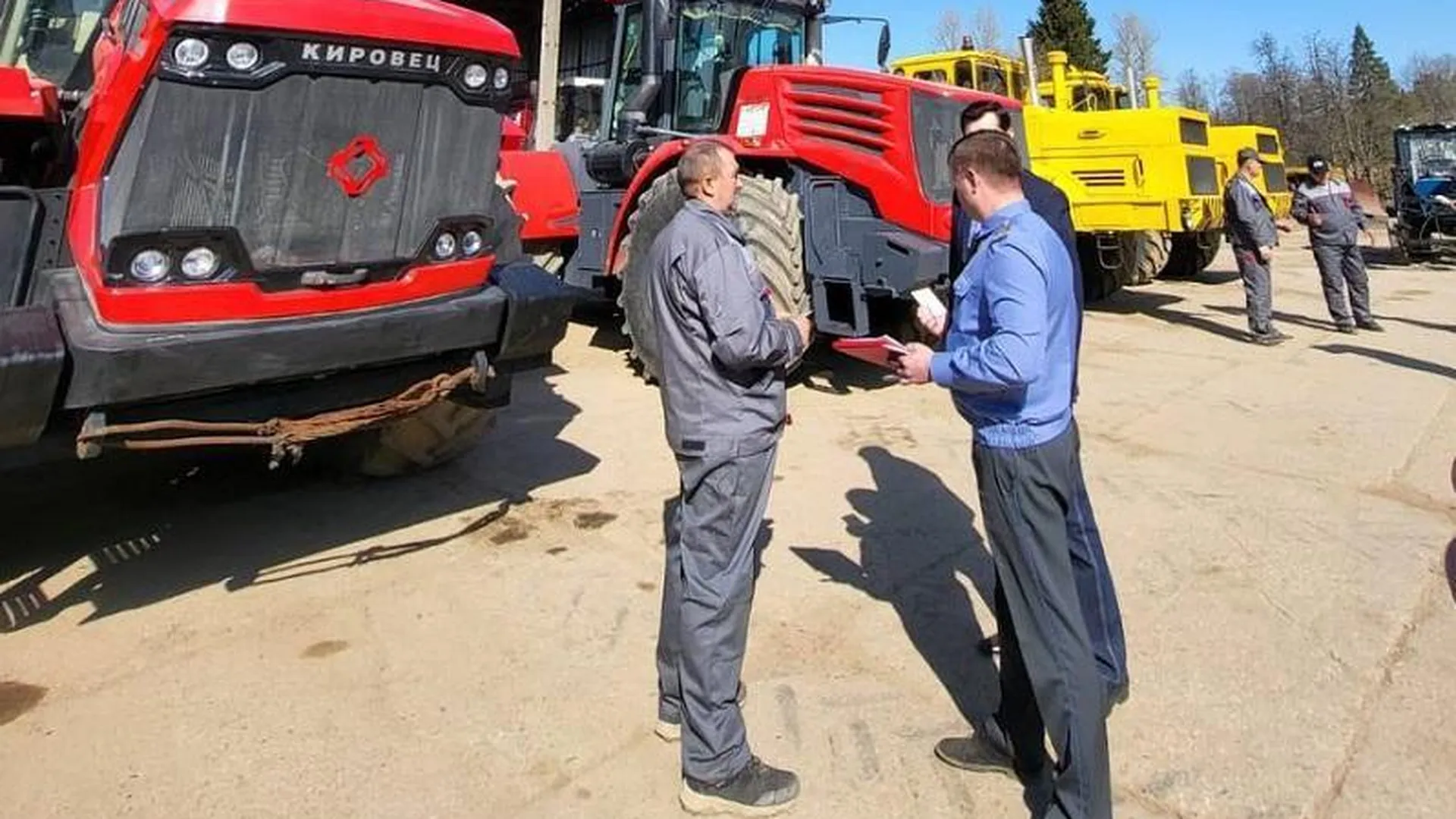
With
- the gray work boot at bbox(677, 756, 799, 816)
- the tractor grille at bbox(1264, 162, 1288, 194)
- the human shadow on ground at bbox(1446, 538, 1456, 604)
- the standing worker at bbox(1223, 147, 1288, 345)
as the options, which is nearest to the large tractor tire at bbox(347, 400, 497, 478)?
the gray work boot at bbox(677, 756, 799, 816)

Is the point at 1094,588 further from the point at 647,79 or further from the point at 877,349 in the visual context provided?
the point at 647,79

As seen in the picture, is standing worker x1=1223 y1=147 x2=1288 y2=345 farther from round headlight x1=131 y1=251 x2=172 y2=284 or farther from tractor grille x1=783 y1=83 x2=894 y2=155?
round headlight x1=131 y1=251 x2=172 y2=284

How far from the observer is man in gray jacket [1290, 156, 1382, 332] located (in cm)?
991

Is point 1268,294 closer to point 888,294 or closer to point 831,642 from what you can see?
point 888,294

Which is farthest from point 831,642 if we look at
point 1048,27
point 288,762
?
point 1048,27

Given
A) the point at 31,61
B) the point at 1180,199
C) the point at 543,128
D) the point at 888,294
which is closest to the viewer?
the point at 31,61

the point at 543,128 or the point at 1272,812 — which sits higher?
the point at 543,128

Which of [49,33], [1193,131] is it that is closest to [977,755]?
[49,33]

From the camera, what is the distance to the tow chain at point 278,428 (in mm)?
3158

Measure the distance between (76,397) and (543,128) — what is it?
21.1ft

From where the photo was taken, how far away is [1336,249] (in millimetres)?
9961

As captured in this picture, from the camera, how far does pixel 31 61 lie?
347 cm

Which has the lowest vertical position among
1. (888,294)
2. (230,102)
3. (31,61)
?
(888,294)

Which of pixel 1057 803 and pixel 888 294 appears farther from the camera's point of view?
pixel 888 294
